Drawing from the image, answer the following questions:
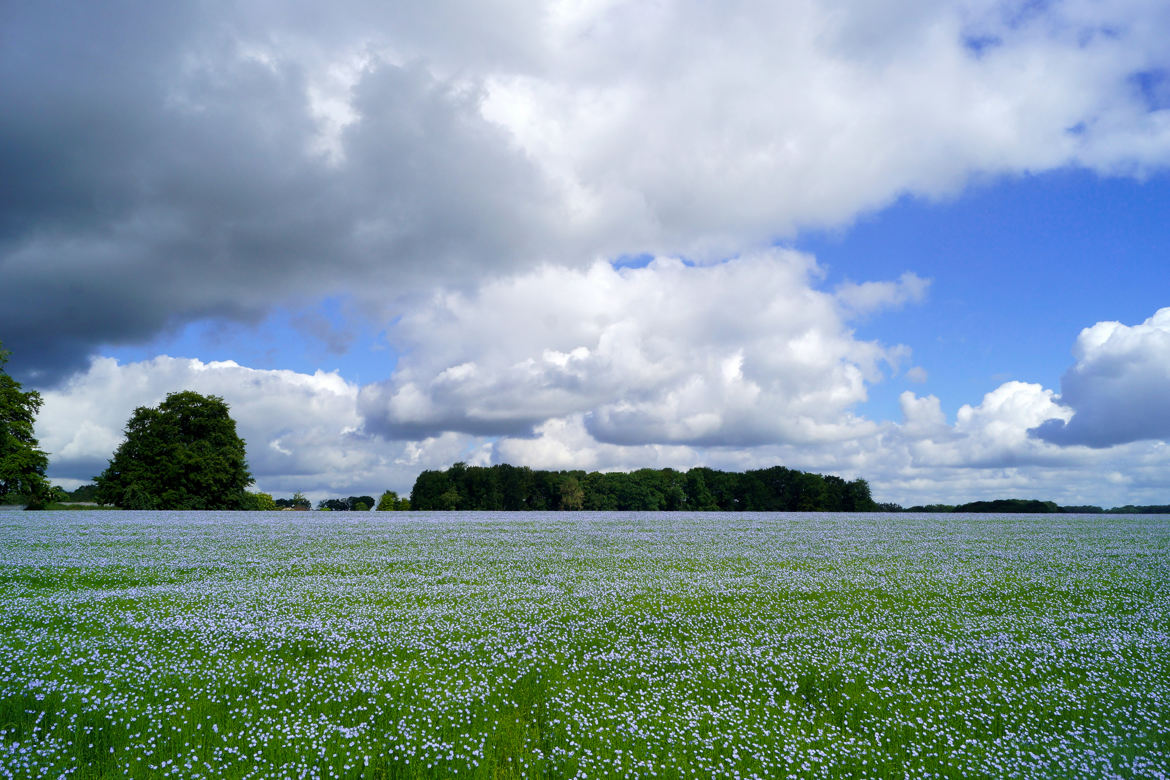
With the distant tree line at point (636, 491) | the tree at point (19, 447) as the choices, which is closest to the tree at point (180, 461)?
the tree at point (19, 447)

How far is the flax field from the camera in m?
6.99

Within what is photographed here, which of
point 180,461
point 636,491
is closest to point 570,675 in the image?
point 180,461

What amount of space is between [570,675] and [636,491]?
109900 mm

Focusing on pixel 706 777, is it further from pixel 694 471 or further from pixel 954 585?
pixel 694 471

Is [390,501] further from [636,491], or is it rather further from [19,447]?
[19,447]

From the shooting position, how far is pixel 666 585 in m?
17.6

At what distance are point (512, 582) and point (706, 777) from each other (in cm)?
1166

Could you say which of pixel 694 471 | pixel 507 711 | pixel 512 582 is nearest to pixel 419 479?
pixel 694 471

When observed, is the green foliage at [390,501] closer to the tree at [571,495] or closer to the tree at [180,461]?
the tree at [571,495]

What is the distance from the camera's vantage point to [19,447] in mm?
51594

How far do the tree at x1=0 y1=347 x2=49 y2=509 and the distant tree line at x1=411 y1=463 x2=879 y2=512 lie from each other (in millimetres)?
61091

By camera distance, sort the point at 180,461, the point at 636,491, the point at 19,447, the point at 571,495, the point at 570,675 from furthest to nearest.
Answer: the point at 636,491, the point at 571,495, the point at 180,461, the point at 19,447, the point at 570,675

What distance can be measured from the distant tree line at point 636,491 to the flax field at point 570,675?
9196cm

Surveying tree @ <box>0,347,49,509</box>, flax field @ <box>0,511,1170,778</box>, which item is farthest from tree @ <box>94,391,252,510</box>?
flax field @ <box>0,511,1170,778</box>
